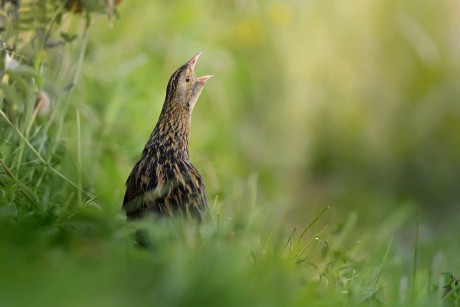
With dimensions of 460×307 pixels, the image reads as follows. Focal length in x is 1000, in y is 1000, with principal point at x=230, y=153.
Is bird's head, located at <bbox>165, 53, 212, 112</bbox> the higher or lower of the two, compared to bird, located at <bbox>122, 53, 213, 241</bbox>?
higher

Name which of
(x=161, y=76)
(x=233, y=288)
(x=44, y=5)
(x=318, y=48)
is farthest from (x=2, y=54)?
(x=318, y=48)

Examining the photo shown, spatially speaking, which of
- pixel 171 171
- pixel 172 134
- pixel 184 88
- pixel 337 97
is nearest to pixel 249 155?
pixel 337 97

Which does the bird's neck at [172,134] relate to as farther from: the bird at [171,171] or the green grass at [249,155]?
the green grass at [249,155]

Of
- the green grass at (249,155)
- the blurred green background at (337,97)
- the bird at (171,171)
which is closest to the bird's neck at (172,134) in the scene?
the bird at (171,171)

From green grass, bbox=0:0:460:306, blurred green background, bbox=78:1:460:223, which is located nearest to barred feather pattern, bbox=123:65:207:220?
green grass, bbox=0:0:460:306

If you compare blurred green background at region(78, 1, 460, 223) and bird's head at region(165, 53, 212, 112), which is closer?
bird's head at region(165, 53, 212, 112)

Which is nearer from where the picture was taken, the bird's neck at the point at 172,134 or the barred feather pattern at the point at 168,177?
A: the barred feather pattern at the point at 168,177

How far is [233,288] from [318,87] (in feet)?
19.2

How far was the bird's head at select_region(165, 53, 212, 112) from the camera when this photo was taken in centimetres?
397

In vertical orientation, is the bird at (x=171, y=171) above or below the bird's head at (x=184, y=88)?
below

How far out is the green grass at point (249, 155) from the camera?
8.41 feet

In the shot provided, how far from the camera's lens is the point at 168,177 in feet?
11.6

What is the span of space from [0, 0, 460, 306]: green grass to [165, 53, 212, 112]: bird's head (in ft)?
1.32

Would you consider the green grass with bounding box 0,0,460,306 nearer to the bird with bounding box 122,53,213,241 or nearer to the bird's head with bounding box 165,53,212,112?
the bird with bounding box 122,53,213,241
